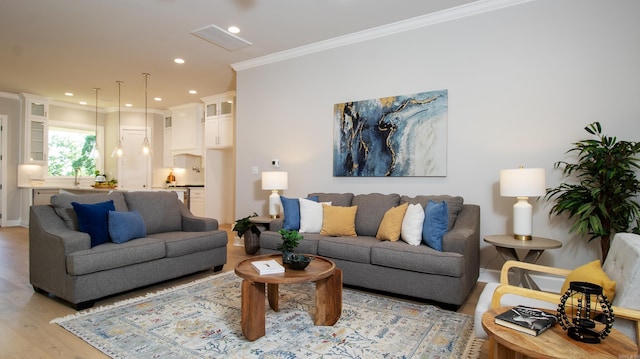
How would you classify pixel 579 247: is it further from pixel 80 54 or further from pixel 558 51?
pixel 80 54

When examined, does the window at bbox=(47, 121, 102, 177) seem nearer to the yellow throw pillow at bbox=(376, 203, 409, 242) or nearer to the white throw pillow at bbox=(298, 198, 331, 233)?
the white throw pillow at bbox=(298, 198, 331, 233)

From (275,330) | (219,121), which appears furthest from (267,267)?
(219,121)

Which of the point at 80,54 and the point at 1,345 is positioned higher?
the point at 80,54

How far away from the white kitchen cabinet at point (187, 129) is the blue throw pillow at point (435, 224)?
6241 millimetres

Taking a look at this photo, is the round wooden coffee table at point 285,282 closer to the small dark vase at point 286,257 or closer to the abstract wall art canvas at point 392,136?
the small dark vase at point 286,257

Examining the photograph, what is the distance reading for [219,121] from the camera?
7.30m

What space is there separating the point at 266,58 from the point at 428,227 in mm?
3538

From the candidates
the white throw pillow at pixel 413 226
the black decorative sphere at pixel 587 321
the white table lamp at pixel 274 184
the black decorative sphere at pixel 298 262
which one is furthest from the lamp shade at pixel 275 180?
the black decorative sphere at pixel 587 321

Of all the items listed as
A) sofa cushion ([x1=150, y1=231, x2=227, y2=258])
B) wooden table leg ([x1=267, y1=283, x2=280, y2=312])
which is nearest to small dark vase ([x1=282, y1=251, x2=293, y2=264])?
wooden table leg ([x1=267, y1=283, x2=280, y2=312])

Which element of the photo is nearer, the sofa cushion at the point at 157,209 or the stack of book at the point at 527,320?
the stack of book at the point at 527,320

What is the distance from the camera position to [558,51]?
3342 mm

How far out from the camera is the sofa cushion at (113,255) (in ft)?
9.11

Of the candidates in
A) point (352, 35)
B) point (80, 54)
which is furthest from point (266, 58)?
point (80, 54)

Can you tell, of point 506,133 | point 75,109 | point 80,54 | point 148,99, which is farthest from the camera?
point 75,109
